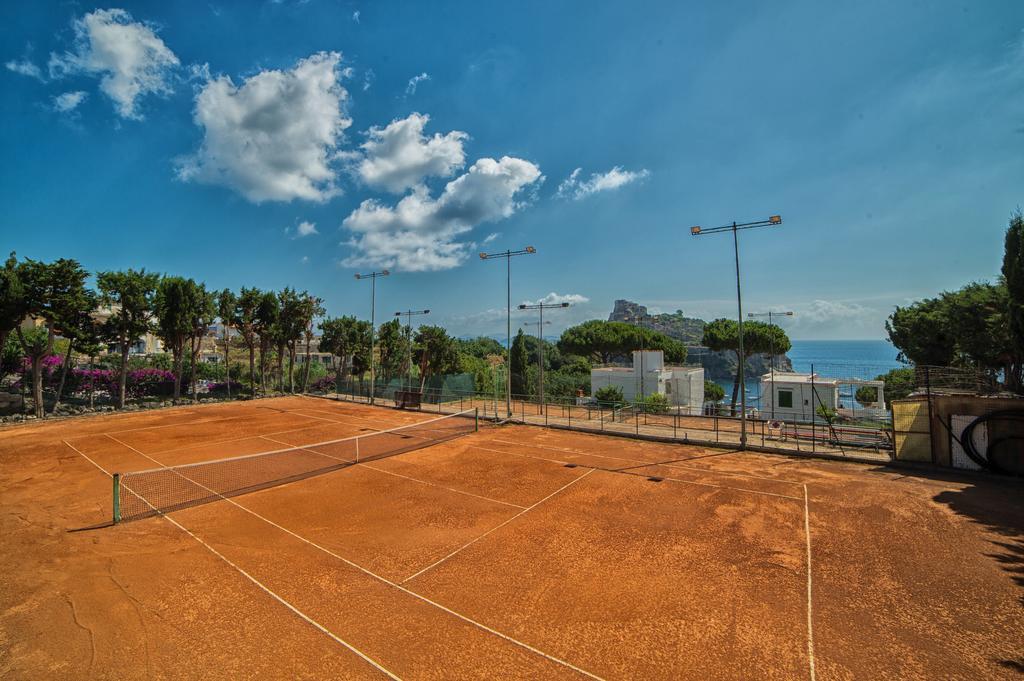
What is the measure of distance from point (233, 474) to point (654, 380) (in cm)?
3039

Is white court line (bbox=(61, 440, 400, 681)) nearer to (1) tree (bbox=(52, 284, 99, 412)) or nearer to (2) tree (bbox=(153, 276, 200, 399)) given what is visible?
(1) tree (bbox=(52, 284, 99, 412))

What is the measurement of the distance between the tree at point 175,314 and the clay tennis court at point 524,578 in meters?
22.0

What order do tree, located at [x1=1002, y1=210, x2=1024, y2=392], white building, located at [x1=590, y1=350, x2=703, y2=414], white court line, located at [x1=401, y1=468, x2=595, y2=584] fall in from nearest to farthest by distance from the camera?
white court line, located at [x1=401, y1=468, x2=595, y2=584] < tree, located at [x1=1002, y1=210, x2=1024, y2=392] < white building, located at [x1=590, y1=350, x2=703, y2=414]

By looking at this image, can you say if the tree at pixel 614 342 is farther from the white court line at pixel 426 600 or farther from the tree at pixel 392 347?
the white court line at pixel 426 600

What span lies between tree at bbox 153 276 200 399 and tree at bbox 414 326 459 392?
19.5 m

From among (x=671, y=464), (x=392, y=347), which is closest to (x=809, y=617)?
(x=671, y=464)

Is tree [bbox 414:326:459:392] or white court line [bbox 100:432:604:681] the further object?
tree [bbox 414:326:459:392]

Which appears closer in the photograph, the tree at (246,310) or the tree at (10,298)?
the tree at (10,298)

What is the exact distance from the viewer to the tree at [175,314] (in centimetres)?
3384

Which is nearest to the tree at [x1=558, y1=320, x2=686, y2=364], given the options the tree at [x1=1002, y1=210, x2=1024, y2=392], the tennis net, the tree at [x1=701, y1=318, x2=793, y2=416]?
the tree at [x1=701, y1=318, x2=793, y2=416]

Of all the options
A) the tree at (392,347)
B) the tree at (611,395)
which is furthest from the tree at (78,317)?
the tree at (611,395)

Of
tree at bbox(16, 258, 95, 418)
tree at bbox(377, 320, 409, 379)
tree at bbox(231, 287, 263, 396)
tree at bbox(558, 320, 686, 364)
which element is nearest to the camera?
tree at bbox(16, 258, 95, 418)

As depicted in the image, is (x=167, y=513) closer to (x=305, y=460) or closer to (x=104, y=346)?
(x=305, y=460)

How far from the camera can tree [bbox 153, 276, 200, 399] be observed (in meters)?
33.8
